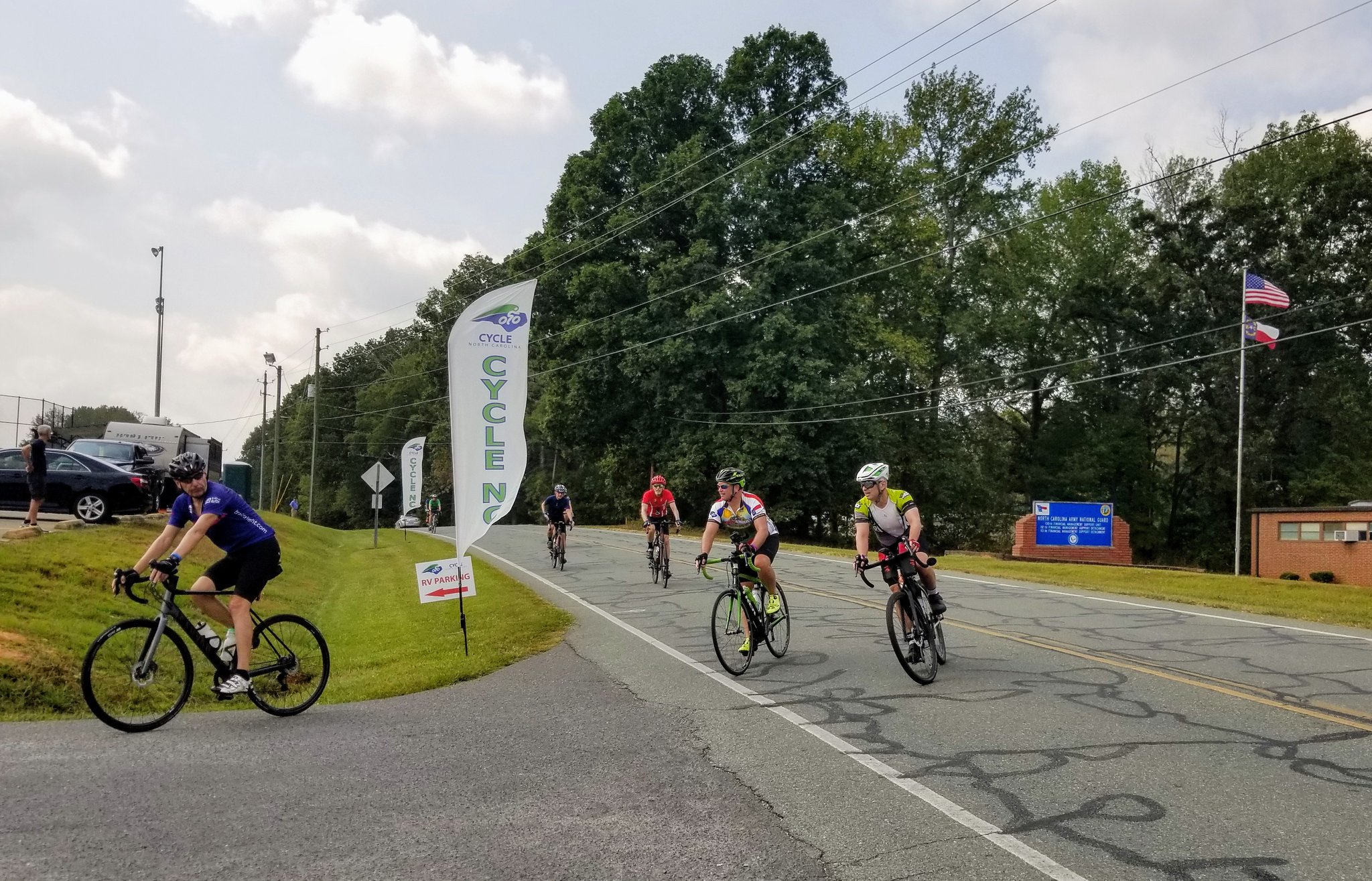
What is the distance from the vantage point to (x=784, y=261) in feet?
130

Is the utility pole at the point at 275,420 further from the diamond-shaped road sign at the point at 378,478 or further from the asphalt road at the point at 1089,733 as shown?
the asphalt road at the point at 1089,733

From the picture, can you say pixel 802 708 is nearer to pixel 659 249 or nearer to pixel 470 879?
pixel 470 879

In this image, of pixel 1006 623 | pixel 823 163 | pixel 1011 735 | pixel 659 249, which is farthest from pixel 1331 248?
pixel 1011 735

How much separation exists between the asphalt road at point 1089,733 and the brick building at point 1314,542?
59.9 ft

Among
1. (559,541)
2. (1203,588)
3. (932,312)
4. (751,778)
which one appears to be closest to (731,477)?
(751,778)

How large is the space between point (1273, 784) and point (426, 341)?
274 ft

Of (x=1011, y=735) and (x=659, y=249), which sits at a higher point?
(x=659, y=249)

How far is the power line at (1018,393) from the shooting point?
38.5 meters

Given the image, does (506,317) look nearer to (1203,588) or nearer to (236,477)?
(1203,588)

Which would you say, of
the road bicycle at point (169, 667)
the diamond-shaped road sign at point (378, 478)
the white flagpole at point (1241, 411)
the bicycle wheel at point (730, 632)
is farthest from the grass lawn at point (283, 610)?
the white flagpole at point (1241, 411)

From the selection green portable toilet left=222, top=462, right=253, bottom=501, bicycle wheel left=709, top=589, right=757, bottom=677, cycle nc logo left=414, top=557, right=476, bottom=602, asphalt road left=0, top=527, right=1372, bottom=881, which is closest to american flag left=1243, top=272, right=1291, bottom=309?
asphalt road left=0, top=527, right=1372, bottom=881

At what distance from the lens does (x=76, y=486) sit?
64.0 ft

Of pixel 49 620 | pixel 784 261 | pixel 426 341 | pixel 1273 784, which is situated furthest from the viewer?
pixel 426 341

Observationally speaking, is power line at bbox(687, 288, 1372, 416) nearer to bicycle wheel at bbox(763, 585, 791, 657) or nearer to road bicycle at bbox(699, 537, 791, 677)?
bicycle wheel at bbox(763, 585, 791, 657)
